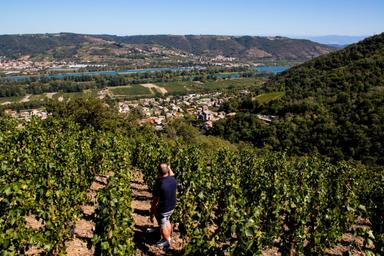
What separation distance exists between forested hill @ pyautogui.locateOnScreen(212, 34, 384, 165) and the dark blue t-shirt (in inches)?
1629

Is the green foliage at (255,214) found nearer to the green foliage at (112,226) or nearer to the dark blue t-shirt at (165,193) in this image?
the dark blue t-shirt at (165,193)

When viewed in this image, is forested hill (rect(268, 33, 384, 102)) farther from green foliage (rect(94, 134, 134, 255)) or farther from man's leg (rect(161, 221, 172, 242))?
green foliage (rect(94, 134, 134, 255))

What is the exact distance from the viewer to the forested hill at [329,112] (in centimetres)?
4581

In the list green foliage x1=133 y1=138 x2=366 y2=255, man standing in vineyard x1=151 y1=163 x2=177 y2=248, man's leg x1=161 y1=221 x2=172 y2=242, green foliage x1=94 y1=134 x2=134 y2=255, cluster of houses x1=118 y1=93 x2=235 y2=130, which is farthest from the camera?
cluster of houses x1=118 y1=93 x2=235 y2=130

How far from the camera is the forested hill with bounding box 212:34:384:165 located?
45812mm

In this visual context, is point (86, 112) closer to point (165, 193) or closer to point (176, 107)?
point (165, 193)

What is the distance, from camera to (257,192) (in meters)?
13.2

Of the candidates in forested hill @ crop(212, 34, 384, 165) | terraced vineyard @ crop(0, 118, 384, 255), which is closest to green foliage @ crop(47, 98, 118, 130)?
terraced vineyard @ crop(0, 118, 384, 255)

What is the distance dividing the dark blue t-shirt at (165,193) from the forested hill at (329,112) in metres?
41.4

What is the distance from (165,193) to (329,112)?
51.8 metres

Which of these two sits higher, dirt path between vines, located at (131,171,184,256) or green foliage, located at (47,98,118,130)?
dirt path between vines, located at (131,171,184,256)

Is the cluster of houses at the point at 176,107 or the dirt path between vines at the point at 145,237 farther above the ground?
the dirt path between vines at the point at 145,237

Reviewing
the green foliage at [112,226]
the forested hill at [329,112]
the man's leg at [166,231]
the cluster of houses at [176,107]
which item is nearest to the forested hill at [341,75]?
the forested hill at [329,112]

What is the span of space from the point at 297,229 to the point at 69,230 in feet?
20.2
